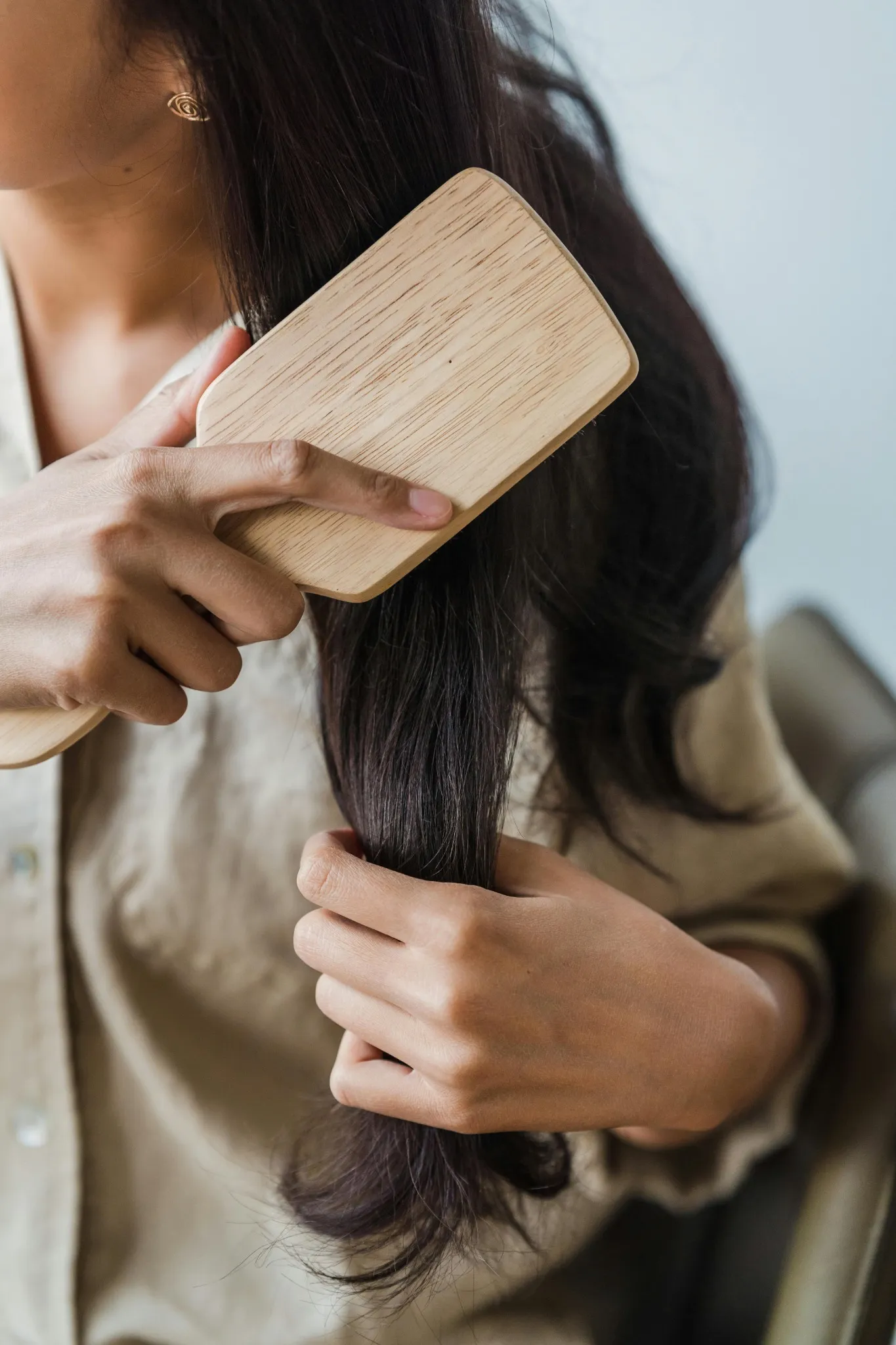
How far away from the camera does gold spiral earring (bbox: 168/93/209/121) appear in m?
0.33

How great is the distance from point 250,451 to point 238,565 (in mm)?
36

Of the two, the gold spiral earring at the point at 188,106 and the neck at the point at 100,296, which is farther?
the neck at the point at 100,296

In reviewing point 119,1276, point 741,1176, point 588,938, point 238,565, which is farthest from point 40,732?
point 741,1176

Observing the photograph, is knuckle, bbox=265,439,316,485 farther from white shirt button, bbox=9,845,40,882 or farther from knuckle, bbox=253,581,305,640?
white shirt button, bbox=9,845,40,882

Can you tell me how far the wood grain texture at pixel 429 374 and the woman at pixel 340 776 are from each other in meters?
0.02

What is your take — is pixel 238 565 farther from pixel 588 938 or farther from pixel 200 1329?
pixel 200 1329

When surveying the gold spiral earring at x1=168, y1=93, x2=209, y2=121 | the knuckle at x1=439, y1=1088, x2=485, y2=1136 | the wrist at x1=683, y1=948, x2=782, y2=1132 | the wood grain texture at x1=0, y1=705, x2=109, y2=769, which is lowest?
the wrist at x1=683, y1=948, x2=782, y2=1132

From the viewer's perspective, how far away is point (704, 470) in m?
0.54

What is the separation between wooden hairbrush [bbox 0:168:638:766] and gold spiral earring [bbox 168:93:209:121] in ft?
0.23

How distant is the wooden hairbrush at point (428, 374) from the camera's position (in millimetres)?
319

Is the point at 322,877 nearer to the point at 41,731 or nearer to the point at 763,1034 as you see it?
the point at 41,731

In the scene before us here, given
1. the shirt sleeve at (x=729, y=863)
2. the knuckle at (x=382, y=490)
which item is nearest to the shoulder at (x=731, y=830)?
the shirt sleeve at (x=729, y=863)

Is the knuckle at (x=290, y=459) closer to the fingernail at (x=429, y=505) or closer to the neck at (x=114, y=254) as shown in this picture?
the fingernail at (x=429, y=505)

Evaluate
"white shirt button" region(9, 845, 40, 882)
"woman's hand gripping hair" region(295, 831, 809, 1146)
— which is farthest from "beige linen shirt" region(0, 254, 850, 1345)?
"woman's hand gripping hair" region(295, 831, 809, 1146)
